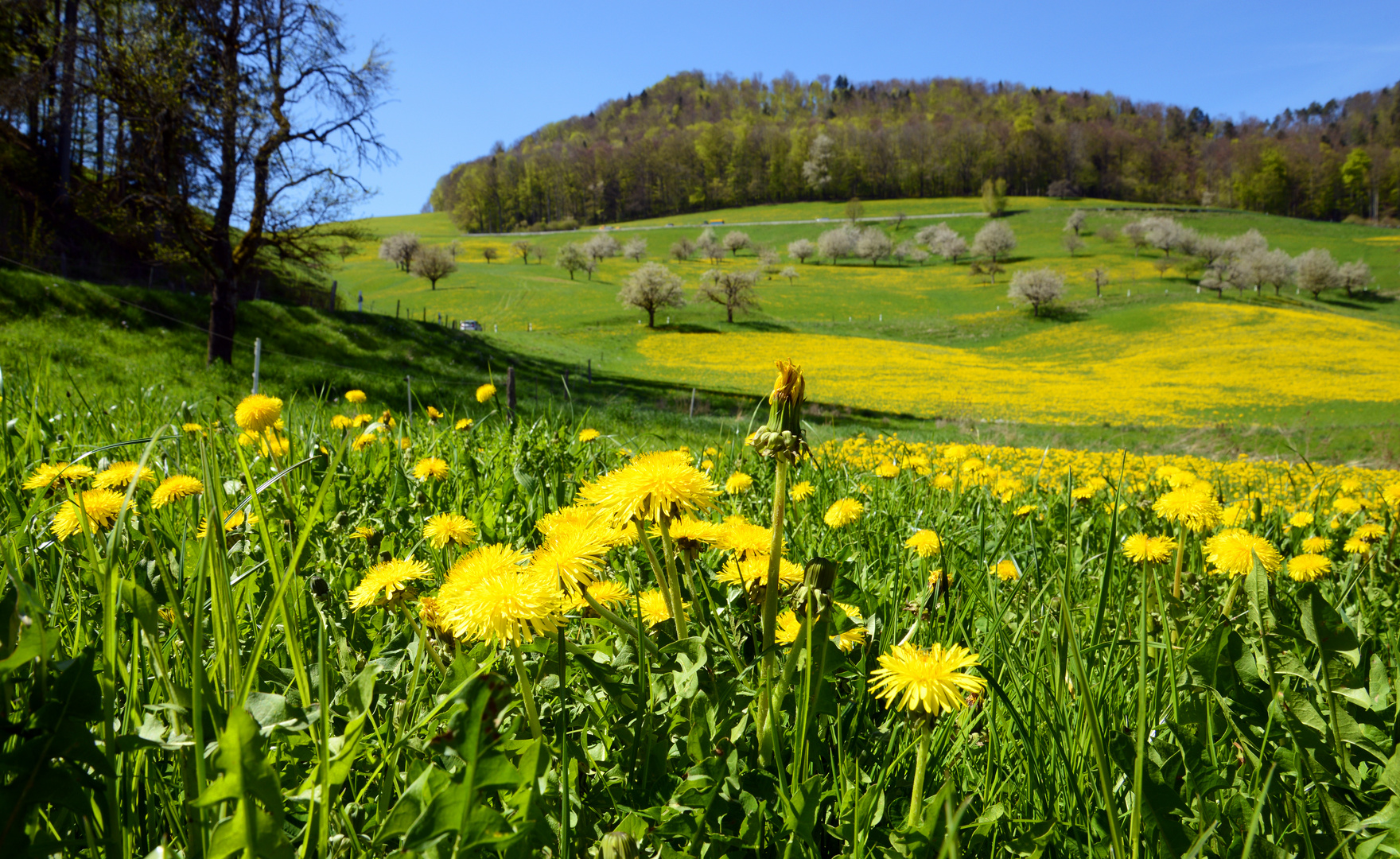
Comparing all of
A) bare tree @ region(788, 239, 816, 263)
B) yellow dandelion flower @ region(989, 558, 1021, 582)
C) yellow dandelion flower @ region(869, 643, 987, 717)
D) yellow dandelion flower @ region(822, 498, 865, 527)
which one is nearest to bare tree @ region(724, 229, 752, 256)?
bare tree @ region(788, 239, 816, 263)

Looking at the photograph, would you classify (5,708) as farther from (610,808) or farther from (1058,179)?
(1058,179)

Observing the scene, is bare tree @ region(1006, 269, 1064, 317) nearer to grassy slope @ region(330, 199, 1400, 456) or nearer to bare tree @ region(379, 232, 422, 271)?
grassy slope @ region(330, 199, 1400, 456)

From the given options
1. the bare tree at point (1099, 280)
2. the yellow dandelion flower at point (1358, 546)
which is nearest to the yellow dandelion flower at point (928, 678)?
the yellow dandelion flower at point (1358, 546)

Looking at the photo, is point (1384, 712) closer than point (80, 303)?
Yes

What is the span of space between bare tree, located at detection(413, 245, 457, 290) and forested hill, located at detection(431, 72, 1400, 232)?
56870mm

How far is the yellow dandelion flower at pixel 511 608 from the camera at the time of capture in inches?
29.8

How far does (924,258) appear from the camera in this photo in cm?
7644

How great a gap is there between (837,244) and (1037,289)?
111ft

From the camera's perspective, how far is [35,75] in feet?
41.9

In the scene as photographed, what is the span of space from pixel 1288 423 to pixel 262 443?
24615mm

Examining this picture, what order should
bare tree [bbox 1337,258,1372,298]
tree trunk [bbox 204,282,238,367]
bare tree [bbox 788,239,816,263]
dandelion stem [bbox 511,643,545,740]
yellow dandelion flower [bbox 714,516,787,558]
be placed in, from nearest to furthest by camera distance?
1. dandelion stem [bbox 511,643,545,740]
2. yellow dandelion flower [bbox 714,516,787,558]
3. tree trunk [bbox 204,282,238,367]
4. bare tree [bbox 1337,258,1372,298]
5. bare tree [bbox 788,239,816,263]

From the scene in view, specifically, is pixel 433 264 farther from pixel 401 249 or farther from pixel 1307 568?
pixel 1307 568

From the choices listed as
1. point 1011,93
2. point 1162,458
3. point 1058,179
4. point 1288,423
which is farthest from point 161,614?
point 1011,93

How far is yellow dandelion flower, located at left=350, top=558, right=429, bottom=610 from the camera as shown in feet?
3.47
